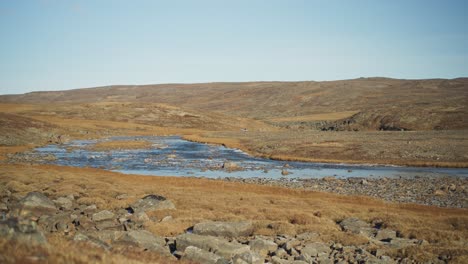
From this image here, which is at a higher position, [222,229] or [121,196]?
[222,229]

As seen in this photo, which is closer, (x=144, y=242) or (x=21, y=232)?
(x=21, y=232)

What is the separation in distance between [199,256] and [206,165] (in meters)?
40.2

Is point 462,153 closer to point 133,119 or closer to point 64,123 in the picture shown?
point 64,123

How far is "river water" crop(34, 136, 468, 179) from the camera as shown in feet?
157

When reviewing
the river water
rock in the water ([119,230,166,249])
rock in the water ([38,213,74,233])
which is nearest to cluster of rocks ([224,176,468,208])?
the river water

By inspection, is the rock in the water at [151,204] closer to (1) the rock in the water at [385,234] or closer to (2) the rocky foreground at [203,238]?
(2) the rocky foreground at [203,238]

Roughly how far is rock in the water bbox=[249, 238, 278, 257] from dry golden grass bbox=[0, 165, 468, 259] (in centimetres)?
258

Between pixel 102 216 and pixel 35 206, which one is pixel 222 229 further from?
pixel 35 206

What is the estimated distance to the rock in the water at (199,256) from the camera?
1498cm

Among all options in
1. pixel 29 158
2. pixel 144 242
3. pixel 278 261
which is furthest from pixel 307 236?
pixel 29 158

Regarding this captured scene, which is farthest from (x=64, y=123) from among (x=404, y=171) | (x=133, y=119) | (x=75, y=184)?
(x=404, y=171)

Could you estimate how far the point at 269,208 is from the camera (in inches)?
1070

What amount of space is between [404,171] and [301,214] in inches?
1126

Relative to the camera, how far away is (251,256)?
51.9 ft
